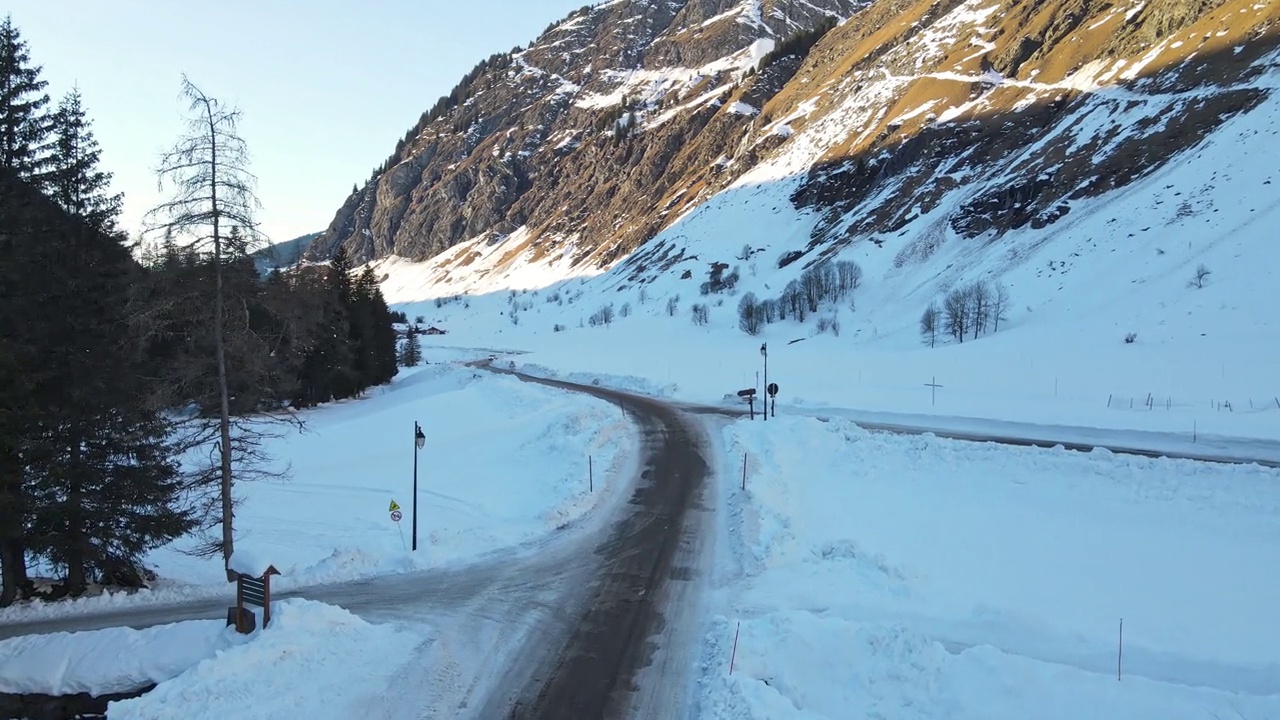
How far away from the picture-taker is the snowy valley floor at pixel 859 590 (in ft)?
27.1

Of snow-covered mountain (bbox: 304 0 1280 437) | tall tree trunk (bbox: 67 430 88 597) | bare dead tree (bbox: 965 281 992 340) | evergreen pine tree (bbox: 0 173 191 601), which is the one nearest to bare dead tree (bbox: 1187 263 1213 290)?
snow-covered mountain (bbox: 304 0 1280 437)

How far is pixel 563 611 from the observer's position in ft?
36.7

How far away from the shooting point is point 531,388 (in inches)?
1646

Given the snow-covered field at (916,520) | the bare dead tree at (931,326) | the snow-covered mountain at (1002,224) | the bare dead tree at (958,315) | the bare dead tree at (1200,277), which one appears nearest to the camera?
the snow-covered field at (916,520)

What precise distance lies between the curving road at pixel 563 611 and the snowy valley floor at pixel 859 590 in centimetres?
46

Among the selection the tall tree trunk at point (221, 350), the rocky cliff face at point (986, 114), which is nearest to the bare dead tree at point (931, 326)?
the rocky cliff face at point (986, 114)

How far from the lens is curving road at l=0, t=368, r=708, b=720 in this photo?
8.66m

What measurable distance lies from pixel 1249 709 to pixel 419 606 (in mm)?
11696

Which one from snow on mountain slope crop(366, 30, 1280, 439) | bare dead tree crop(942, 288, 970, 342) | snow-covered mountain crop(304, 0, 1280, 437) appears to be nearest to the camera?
snow on mountain slope crop(366, 30, 1280, 439)

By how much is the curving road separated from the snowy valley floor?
464mm

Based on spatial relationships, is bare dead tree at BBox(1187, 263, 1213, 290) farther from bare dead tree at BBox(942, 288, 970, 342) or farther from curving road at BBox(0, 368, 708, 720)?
curving road at BBox(0, 368, 708, 720)

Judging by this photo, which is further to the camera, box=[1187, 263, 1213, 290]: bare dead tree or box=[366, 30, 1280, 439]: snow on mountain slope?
box=[1187, 263, 1213, 290]: bare dead tree

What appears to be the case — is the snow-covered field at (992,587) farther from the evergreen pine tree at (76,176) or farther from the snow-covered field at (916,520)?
the evergreen pine tree at (76,176)

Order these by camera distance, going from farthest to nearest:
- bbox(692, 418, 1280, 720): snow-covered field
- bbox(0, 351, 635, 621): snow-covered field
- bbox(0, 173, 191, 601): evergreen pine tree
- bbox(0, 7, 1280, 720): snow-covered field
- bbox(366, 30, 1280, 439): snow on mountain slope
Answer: bbox(366, 30, 1280, 439): snow on mountain slope < bbox(0, 351, 635, 621): snow-covered field < bbox(0, 173, 191, 601): evergreen pine tree < bbox(0, 7, 1280, 720): snow-covered field < bbox(692, 418, 1280, 720): snow-covered field
